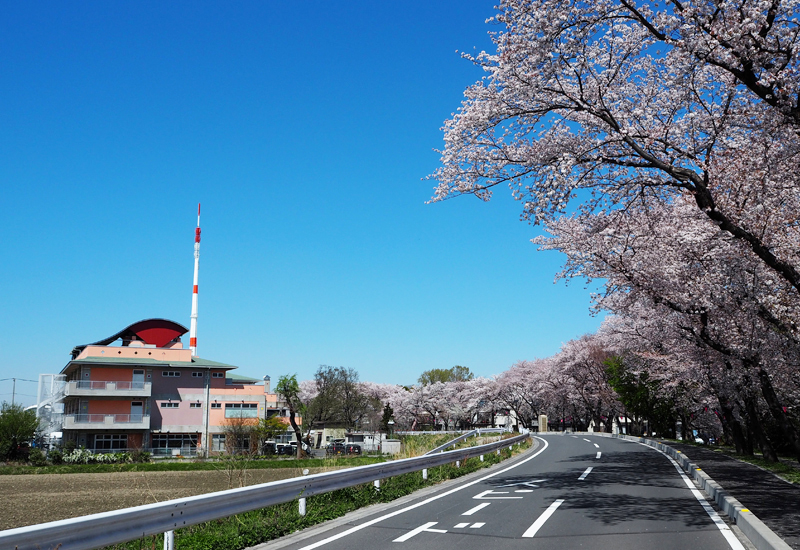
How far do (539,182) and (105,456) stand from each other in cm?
4684

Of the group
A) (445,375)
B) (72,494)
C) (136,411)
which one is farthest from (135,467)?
(445,375)

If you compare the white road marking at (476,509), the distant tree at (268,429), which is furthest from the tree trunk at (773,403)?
the distant tree at (268,429)

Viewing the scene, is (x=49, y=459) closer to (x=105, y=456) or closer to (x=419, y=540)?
(x=105, y=456)

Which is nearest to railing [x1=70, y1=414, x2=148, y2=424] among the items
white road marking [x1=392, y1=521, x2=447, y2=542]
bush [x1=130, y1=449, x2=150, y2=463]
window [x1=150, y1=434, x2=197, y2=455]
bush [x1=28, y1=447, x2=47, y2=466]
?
window [x1=150, y1=434, x2=197, y2=455]

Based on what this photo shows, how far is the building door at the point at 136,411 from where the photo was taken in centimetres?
5331

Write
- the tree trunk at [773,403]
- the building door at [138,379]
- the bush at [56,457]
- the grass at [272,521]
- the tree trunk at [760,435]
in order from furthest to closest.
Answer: the building door at [138,379], the bush at [56,457], the tree trunk at [760,435], the tree trunk at [773,403], the grass at [272,521]

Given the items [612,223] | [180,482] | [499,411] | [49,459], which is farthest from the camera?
[499,411]

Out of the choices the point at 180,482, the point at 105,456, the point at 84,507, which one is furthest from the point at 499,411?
the point at 84,507

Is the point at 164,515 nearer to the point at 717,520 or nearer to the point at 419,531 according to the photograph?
the point at 419,531

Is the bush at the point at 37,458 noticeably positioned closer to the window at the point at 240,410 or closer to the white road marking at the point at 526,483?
the window at the point at 240,410

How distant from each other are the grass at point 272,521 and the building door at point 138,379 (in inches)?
1834

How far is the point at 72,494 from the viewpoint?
2608 cm

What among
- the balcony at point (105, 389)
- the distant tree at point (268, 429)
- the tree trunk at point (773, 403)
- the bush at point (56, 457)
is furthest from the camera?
the distant tree at point (268, 429)

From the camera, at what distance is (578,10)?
1124 cm
